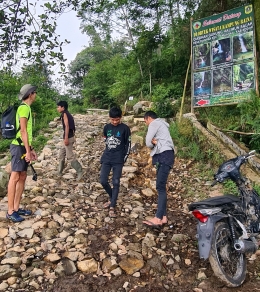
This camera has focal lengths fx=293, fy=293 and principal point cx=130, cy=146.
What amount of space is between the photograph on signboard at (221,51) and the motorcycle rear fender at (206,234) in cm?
582

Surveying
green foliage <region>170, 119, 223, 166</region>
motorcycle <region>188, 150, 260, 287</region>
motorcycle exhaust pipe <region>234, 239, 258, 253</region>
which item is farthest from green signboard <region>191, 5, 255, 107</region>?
motorcycle exhaust pipe <region>234, 239, 258, 253</region>

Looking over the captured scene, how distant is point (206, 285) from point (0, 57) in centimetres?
402

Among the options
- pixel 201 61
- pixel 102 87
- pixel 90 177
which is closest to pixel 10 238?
pixel 90 177

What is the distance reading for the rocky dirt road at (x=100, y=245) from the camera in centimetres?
309

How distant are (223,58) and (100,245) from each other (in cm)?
620

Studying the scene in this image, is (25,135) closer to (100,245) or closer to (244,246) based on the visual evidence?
(100,245)

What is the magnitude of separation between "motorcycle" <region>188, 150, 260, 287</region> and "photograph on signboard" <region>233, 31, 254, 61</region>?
498 centimetres

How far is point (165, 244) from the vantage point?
12.8 feet

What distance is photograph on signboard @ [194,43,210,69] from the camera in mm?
8211

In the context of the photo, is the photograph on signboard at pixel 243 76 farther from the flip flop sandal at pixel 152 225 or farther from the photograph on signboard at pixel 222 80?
the flip flop sandal at pixel 152 225

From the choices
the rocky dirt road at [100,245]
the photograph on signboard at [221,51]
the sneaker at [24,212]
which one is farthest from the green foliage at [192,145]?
the sneaker at [24,212]

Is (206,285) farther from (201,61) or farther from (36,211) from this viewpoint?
(201,61)

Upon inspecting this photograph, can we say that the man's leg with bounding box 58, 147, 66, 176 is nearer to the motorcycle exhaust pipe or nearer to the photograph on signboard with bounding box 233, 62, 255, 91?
the motorcycle exhaust pipe

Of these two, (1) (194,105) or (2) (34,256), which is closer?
(2) (34,256)
